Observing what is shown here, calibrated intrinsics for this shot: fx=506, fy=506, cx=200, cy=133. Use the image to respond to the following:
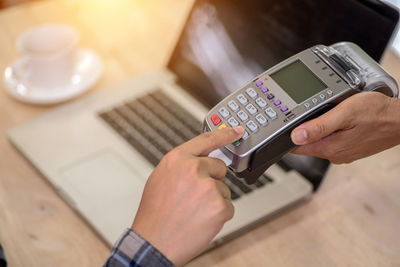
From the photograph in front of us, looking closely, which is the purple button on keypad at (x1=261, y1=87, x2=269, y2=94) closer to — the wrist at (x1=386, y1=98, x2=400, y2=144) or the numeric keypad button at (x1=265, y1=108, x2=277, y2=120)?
the numeric keypad button at (x1=265, y1=108, x2=277, y2=120)

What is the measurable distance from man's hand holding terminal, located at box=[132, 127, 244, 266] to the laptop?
0.16 m

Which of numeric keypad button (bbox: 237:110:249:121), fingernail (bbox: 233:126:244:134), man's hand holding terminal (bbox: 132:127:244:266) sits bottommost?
man's hand holding terminal (bbox: 132:127:244:266)

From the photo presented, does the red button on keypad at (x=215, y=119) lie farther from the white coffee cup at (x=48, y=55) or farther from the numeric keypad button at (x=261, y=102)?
the white coffee cup at (x=48, y=55)

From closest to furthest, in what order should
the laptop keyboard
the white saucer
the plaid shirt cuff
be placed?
the plaid shirt cuff, the laptop keyboard, the white saucer

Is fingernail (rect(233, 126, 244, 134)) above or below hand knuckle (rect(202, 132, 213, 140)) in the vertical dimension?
above

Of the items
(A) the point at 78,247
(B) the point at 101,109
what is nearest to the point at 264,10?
(B) the point at 101,109

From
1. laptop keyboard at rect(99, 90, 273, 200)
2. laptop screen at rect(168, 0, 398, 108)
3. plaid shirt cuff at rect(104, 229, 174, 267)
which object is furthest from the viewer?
laptop keyboard at rect(99, 90, 273, 200)

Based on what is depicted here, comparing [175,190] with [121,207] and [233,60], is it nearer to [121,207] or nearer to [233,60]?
[121,207]

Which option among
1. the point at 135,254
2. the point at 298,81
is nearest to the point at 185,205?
the point at 135,254

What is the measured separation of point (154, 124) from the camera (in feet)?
2.52

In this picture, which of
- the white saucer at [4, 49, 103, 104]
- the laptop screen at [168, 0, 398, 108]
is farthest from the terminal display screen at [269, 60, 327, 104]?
the white saucer at [4, 49, 103, 104]

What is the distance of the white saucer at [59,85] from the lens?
2.75ft

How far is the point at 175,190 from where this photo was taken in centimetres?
47

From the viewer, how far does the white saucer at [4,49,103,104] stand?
838mm
